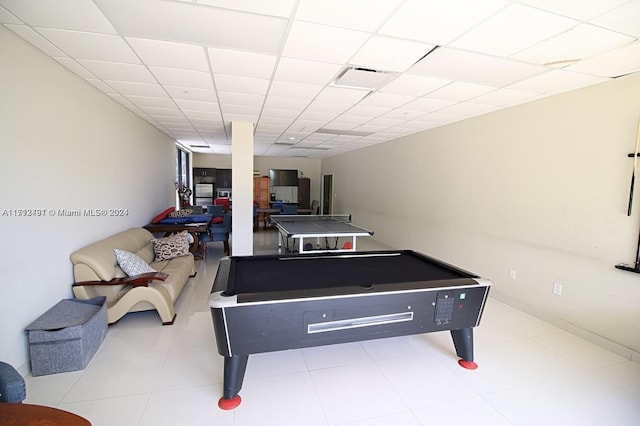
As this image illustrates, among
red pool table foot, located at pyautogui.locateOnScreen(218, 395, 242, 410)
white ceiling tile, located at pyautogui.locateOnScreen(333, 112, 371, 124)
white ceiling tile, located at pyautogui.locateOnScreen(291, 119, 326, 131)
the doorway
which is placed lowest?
red pool table foot, located at pyautogui.locateOnScreen(218, 395, 242, 410)

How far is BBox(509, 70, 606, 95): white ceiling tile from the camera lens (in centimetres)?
258

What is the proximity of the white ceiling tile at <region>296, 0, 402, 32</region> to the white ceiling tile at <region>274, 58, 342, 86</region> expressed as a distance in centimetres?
62

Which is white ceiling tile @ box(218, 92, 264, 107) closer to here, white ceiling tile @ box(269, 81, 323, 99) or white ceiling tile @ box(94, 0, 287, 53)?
white ceiling tile @ box(269, 81, 323, 99)

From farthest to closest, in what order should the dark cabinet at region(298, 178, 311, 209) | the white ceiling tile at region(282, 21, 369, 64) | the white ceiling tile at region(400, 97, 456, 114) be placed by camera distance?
the dark cabinet at region(298, 178, 311, 209)
the white ceiling tile at region(400, 97, 456, 114)
the white ceiling tile at region(282, 21, 369, 64)

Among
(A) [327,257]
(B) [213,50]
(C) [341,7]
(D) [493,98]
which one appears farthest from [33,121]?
(D) [493,98]

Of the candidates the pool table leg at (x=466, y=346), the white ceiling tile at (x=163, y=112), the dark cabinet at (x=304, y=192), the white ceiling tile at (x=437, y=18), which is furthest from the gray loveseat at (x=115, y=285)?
the dark cabinet at (x=304, y=192)

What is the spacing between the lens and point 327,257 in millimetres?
2896

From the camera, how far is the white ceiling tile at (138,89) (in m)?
3.09

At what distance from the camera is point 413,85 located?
2.95 meters

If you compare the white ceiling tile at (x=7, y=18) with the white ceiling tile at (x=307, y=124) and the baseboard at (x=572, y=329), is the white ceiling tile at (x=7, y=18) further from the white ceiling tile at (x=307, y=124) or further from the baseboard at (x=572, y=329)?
the baseboard at (x=572, y=329)

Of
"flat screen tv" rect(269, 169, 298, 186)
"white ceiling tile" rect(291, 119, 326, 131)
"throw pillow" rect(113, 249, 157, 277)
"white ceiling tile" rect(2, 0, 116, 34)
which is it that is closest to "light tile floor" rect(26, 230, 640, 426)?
"throw pillow" rect(113, 249, 157, 277)

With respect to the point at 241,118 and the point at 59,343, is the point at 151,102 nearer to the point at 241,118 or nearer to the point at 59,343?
the point at 241,118

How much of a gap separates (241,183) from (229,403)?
3.63 m

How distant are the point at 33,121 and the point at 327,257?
2.77 meters
